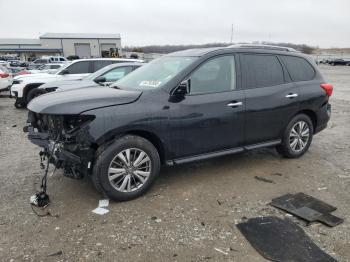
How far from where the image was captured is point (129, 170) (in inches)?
159

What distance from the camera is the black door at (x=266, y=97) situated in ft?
16.0

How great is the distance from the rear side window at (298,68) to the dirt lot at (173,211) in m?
1.39

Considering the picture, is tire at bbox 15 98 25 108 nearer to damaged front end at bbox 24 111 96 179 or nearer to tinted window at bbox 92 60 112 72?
tinted window at bbox 92 60 112 72

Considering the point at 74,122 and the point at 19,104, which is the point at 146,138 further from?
the point at 19,104

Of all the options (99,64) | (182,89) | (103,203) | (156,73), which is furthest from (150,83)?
(99,64)

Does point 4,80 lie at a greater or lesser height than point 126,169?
greater

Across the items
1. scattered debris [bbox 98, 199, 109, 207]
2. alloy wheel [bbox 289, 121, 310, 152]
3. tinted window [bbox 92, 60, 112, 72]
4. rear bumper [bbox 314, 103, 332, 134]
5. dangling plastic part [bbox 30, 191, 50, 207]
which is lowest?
scattered debris [bbox 98, 199, 109, 207]

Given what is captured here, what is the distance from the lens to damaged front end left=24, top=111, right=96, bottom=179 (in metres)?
3.73

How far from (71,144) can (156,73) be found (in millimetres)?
1677

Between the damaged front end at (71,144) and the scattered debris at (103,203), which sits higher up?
the damaged front end at (71,144)

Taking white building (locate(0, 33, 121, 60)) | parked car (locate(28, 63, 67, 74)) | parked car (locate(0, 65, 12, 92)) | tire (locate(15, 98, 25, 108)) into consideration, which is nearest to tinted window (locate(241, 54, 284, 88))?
tire (locate(15, 98, 25, 108))

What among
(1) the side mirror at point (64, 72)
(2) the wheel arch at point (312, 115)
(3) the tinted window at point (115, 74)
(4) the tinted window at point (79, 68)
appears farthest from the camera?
(4) the tinted window at point (79, 68)

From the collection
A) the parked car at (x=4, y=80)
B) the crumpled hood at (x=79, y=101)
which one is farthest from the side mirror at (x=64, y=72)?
the crumpled hood at (x=79, y=101)

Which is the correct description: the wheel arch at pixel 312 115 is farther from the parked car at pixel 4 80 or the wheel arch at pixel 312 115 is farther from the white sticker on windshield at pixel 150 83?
the parked car at pixel 4 80
